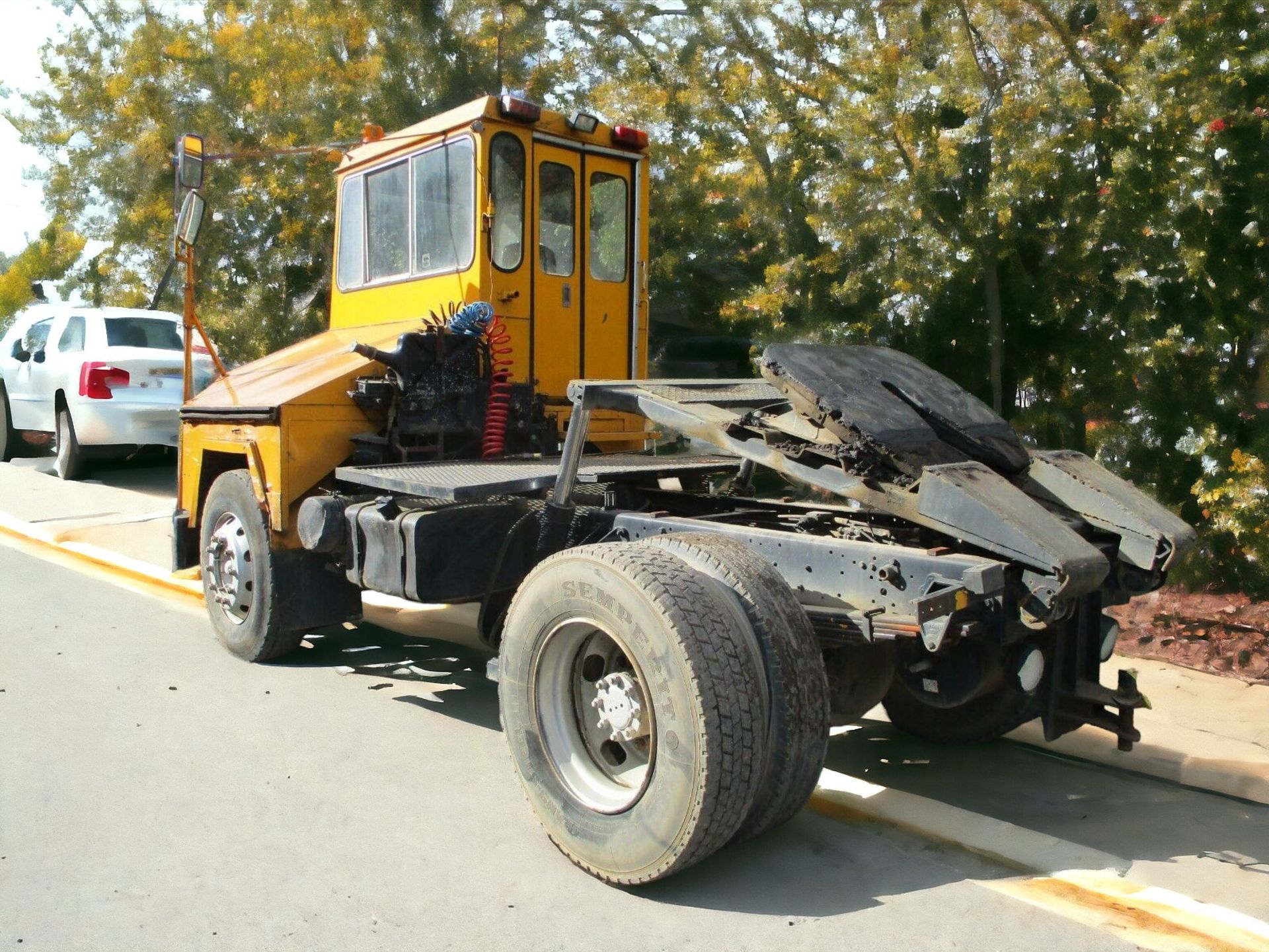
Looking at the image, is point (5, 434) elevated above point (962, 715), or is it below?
above

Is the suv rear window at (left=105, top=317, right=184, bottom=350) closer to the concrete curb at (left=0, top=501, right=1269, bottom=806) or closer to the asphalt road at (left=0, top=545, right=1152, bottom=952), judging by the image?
the asphalt road at (left=0, top=545, right=1152, bottom=952)

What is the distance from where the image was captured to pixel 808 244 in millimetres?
8883

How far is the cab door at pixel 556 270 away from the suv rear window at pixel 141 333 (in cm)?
744

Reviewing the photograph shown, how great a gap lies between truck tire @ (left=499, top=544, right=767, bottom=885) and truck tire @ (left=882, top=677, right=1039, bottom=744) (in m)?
1.13

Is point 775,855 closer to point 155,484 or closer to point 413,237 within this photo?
point 413,237

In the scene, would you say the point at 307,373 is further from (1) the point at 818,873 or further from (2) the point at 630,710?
(1) the point at 818,873

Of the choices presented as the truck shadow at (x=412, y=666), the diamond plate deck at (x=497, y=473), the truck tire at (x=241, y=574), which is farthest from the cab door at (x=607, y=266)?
the truck tire at (x=241, y=574)

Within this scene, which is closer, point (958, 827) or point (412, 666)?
point (958, 827)

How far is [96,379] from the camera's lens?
39.0 ft

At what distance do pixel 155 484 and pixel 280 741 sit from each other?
348 inches

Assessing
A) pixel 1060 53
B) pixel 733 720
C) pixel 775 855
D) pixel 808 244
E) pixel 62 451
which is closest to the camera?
pixel 733 720

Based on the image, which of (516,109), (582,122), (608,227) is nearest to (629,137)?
(582,122)

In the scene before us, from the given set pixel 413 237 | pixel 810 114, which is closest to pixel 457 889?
pixel 413 237

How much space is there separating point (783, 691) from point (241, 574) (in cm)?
377
